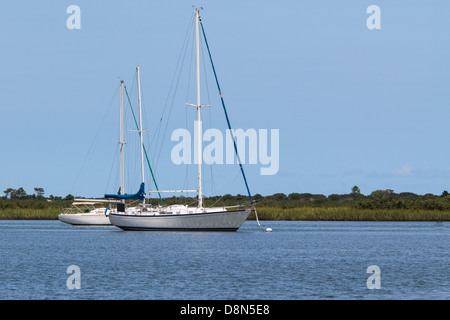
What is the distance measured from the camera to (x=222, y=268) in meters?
50.2

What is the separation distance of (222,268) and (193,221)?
99.1 feet

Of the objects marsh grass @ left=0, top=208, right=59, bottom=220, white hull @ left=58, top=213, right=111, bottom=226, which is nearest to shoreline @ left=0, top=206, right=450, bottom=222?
white hull @ left=58, top=213, right=111, bottom=226

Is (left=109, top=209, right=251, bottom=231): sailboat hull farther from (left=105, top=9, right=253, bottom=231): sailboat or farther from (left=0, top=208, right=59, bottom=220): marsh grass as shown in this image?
(left=0, top=208, right=59, bottom=220): marsh grass

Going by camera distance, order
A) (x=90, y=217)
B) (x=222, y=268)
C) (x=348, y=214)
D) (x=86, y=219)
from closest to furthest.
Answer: (x=222, y=268)
(x=90, y=217)
(x=86, y=219)
(x=348, y=214)

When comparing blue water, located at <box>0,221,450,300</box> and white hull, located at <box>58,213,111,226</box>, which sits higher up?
white hull, located at <box>58,213,111,226</box>

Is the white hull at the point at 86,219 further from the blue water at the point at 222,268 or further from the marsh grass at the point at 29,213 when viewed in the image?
the blue water at the point at 222,268

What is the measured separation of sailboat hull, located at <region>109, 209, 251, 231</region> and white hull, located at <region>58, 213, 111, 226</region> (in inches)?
1017

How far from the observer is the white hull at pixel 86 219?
360 feet

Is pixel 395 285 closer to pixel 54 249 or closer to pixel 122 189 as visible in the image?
pixel 54 249

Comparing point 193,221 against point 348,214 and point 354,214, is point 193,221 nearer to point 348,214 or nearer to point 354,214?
point 354,214

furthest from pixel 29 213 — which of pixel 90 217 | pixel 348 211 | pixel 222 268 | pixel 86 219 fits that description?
pixel 222 268

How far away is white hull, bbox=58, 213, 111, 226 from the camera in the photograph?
109625 mm

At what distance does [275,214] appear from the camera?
12369 centimetres
